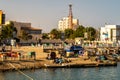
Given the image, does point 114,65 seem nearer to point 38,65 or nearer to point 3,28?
point 38,65

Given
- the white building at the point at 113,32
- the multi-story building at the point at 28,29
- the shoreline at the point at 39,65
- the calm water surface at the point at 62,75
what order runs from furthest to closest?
the white building at the point at 113,32 → the multi-story building at the point at 28,29 → the shoreline at the point at 39,65 → the calm water surface at the point at 62,75

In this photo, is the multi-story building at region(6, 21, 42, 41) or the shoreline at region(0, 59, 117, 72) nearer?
the shoreline at region(0, 59, 117, 72)

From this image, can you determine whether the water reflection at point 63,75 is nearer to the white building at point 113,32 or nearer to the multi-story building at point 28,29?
the multi-story building at point 28,29

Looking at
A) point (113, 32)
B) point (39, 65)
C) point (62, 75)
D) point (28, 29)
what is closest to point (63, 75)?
point (62, 75)

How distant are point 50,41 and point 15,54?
61.0 metres

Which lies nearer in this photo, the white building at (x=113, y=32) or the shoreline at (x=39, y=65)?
the shoreline at (x=39, y=65)

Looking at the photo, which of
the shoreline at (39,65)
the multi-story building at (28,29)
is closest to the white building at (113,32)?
the multi-story building at (28,29)

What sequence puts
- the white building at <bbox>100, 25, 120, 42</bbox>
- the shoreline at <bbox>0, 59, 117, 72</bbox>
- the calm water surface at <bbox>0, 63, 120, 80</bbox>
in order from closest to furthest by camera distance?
the calm water surface at <bbox>0, 63, 120, 80</bbox> < the shoreline at <bbox>0, 59, 117, 72</bbox> < the white building at <bbox>100, 25, 120, 42</bbox>

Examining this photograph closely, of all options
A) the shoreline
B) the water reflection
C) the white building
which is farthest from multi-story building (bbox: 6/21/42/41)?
the water reflection

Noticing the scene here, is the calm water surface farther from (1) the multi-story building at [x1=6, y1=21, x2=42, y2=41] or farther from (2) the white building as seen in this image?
(2) the white building

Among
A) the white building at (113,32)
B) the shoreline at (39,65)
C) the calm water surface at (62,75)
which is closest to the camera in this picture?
the calm water surface at (62,75)

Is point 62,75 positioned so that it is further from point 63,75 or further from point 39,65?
point 39,65

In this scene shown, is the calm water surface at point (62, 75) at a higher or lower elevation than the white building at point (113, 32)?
lower

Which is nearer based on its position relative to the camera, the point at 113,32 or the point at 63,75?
the point at 63,75
